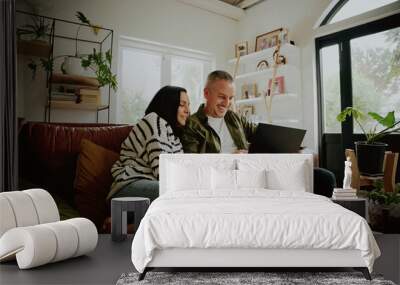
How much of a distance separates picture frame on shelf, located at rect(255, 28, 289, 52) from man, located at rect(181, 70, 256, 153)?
546mm

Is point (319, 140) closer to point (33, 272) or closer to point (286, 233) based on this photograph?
point (286, 233)

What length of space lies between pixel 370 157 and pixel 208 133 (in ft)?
4.69

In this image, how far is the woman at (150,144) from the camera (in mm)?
3191

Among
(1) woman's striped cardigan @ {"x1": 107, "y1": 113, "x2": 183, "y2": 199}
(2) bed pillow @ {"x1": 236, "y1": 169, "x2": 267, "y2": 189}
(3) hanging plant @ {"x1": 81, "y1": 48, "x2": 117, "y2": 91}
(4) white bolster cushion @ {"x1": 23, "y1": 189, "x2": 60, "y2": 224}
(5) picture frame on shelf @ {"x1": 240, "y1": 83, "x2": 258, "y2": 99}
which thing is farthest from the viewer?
(5) picture frame on shelf @ {"x1": 240, "y1": 83, "x2": 258, "y2": 99}

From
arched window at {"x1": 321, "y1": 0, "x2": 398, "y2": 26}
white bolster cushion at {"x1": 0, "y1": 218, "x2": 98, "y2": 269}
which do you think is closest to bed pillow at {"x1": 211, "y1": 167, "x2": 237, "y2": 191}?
white bolster cushion at {"x1": 0, "y1": 218, "x2": 98, "y2": 269}

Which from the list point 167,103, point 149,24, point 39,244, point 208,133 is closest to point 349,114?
point 208,133

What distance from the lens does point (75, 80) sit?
3.52 metres

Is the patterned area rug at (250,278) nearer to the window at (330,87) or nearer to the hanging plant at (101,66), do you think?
the window at (330,87)

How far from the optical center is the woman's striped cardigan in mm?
3256

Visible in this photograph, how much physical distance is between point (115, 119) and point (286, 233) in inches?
86.0

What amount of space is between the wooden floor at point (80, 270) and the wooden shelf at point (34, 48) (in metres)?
1.87

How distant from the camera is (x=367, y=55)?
333 centimetres

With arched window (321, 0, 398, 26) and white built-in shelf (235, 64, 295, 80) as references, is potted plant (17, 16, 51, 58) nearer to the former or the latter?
white built-in shelf (235, 64, 295, 80)

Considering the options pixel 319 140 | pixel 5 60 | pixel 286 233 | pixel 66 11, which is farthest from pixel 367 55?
pixel 5 60
